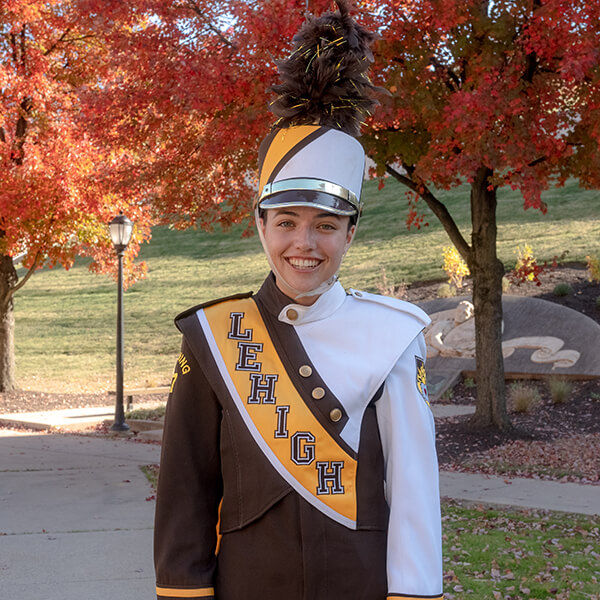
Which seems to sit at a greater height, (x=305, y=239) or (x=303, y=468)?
(x=305, y=239)

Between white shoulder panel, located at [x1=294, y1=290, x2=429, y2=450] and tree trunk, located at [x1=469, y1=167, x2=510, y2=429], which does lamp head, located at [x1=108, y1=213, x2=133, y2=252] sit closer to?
tree trunk, located at [x1=469, y1=167, x2=510, y2=429]

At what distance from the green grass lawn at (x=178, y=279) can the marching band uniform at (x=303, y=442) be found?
15.7 meters

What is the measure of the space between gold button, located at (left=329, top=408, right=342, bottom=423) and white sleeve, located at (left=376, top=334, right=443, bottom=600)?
115 millimetres

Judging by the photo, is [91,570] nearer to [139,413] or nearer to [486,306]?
[486,306]

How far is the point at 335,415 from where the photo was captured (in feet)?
6.42

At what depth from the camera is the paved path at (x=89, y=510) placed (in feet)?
15.7

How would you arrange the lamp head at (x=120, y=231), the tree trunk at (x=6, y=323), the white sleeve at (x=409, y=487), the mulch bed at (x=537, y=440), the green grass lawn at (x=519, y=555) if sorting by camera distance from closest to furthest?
the white sleeve at (x=409, y=487) → the green grass lawn at (x=519, y=555) → the mulch bed at (x=537, y=440) → the lamp head at (x=120, y=231) → the tree trunk at (x=6, y=323)

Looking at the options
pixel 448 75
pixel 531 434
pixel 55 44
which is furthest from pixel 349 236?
pixel 55 44

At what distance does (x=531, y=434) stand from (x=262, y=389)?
8.05m

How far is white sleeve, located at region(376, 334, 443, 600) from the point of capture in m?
1.90

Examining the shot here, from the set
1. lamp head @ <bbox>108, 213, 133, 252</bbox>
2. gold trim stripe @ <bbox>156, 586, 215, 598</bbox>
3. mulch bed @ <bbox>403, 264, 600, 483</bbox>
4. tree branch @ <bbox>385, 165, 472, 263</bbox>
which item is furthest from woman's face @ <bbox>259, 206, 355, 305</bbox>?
lamp head @ <bbox>108, 213, 133, 252</bbox>

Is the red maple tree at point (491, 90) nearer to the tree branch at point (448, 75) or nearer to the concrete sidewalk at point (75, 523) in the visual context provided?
the tree branch at point (448, 75)

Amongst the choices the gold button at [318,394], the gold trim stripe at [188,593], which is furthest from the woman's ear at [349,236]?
the gold trim stripe at [188,593]

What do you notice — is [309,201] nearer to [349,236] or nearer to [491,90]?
[349,236]
